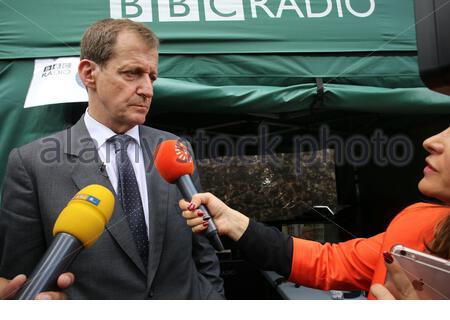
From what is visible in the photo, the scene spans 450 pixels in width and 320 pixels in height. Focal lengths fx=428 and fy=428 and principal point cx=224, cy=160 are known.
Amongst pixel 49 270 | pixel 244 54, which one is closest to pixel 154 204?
pixel 49 270

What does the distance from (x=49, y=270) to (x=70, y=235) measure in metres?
0.11

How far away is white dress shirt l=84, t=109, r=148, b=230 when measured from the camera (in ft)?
4.91

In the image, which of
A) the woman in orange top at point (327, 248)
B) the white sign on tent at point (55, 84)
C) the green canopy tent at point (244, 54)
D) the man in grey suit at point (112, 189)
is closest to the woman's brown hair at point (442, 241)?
the woman in orange top at point (327, 248)

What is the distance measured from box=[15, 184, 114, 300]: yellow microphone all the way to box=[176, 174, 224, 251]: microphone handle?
0.82 ft

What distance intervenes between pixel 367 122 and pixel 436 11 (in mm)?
3118

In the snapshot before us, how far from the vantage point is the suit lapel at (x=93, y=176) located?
55.0 inches

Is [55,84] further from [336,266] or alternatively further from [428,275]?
[428,275]

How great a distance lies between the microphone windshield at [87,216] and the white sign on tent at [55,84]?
1.24 metres

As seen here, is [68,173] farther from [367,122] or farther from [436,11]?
[367,122]

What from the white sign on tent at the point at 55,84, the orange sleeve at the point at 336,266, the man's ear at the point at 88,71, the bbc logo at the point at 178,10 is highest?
the bbc logo at the point at 178,10

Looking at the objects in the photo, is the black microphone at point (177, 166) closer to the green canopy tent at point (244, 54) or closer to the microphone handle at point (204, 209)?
the microphone handle at point (204, 209)

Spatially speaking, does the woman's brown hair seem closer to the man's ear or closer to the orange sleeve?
the orange sleeve

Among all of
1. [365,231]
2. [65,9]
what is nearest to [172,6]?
[65,9]

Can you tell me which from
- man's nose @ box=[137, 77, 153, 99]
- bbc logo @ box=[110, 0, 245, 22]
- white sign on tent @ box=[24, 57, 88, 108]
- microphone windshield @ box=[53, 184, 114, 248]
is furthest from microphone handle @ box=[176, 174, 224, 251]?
bbc logo @ box=[110, 0, 245, 22]
